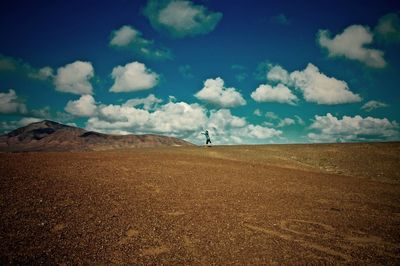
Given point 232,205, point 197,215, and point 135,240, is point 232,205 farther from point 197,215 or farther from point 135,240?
point 135,240

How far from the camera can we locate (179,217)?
1362cm

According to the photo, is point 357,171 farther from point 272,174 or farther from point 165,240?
point 165,240

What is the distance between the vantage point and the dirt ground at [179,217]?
390 inches

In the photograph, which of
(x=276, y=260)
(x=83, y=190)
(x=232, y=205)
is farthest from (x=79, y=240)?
(x=232, y=205)

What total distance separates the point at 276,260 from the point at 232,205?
6.56 m

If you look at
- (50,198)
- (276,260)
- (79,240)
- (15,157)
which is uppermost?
(15,157)

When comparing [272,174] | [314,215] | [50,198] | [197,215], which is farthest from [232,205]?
[272,174]

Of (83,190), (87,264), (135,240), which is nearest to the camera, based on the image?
(87,264)

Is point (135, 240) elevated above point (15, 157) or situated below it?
below

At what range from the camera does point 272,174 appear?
27.2 metres

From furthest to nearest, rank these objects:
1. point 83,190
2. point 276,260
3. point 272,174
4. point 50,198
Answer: point 272,174, point 83,190, point 50,198, point 276,260

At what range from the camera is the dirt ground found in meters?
9.91

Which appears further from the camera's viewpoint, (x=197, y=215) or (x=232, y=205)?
(x=232, y=205)

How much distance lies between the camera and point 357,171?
34.4 m
